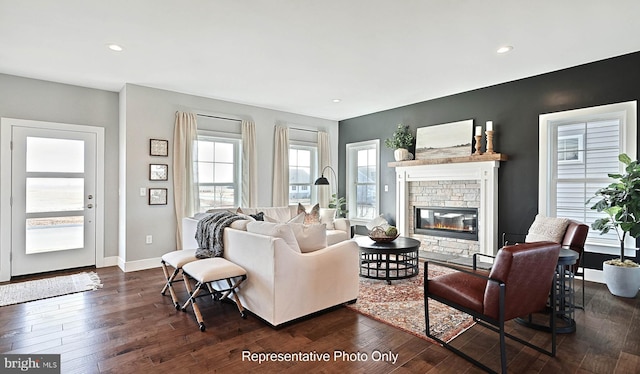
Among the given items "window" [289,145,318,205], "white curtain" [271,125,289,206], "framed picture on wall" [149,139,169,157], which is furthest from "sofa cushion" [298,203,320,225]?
"framed picture on wall" [149,139,169,157]

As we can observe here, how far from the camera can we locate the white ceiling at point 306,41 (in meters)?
2.78

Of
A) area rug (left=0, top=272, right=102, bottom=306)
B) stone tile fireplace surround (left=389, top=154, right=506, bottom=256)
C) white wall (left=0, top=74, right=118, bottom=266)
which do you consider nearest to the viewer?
area rug (left=0, top=272, right=102, bottom=306)

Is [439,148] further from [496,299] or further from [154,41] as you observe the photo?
[154,41]

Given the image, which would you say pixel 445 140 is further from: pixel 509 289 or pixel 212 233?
pixel 212 233

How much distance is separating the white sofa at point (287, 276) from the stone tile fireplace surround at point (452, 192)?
2775 mm

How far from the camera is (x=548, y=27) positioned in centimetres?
310

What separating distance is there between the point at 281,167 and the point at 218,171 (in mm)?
1249

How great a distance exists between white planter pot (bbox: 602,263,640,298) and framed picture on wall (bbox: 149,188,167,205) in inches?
234

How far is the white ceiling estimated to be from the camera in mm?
2781

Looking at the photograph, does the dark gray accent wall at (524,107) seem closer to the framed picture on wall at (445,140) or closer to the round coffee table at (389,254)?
the framed picture on wall at (445,140)

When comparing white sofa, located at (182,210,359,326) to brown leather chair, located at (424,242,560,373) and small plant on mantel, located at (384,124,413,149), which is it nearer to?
brown leather chair, located at (424,242,560,373)

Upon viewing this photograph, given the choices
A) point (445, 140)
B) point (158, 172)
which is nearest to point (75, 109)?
point (158, 172)

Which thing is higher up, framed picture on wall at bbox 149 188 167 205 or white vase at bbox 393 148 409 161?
white vase at bbox 393 148 409 161

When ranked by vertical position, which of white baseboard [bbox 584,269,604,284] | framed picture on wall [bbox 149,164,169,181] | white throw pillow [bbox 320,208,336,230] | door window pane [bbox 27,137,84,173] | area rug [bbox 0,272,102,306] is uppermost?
door window pane [bbox 27,137,84,173]
